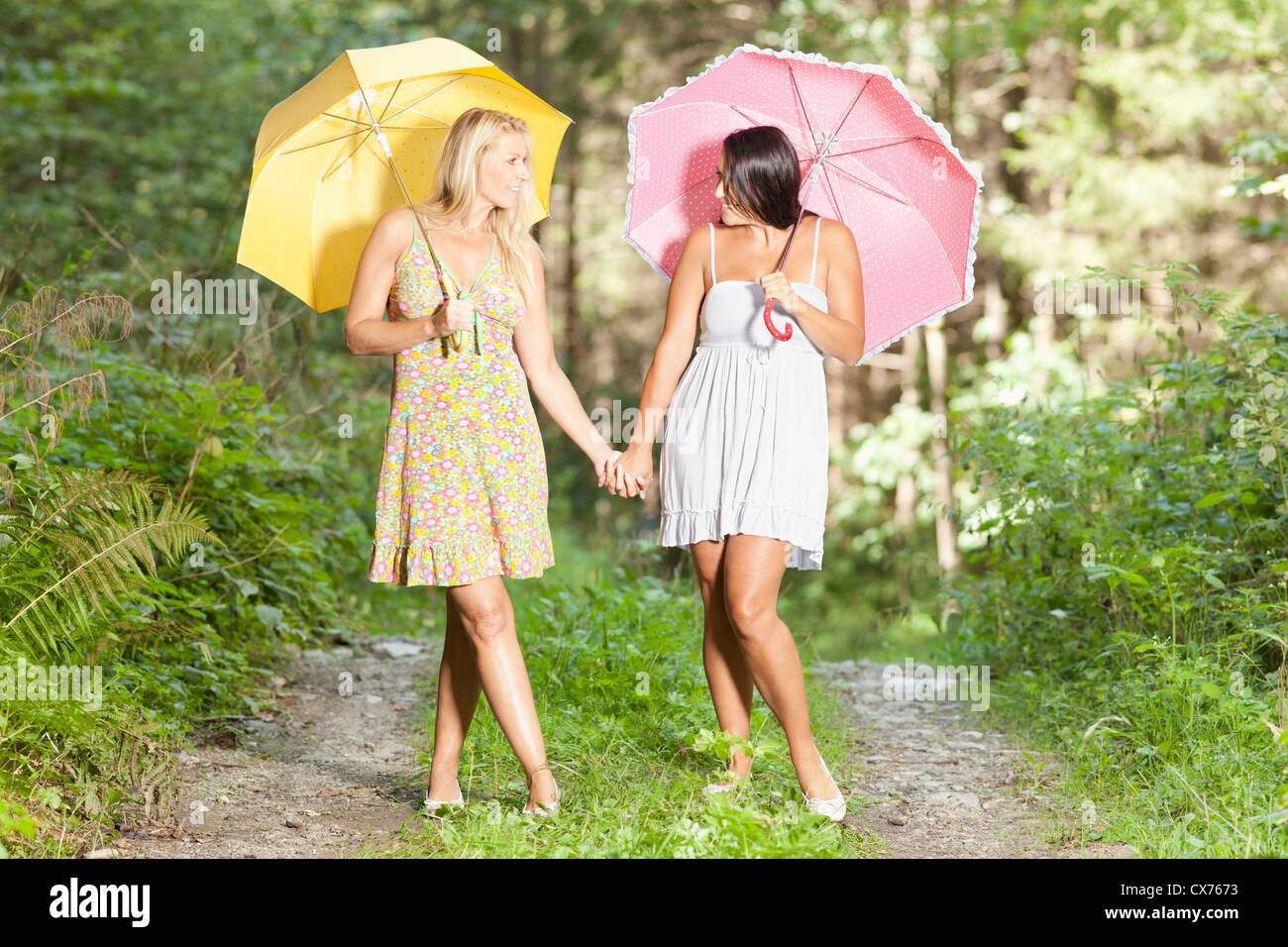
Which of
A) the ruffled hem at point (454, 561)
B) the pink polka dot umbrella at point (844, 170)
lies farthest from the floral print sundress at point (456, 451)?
the pink polka dot umbrella at point (844, 170)

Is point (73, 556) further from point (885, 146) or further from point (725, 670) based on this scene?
point (885, 146)

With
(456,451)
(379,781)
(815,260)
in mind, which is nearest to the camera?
(456,451)

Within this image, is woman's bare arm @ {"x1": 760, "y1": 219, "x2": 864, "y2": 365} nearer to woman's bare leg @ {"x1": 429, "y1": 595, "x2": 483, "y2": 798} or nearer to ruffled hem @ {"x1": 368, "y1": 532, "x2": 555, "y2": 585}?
ruffled hem @ {"x1": 368, "y1": 532, "x2": 555, "y2": 585}

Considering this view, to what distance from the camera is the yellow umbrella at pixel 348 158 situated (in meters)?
3.88

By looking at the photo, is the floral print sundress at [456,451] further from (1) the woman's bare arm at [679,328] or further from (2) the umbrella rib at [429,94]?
(2) the umbrella rib at [429,94]

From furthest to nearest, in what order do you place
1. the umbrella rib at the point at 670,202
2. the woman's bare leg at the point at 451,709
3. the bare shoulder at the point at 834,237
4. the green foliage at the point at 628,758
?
the umbrella rib at the point at 670,202 → the woman's bare leg at the point at 451,709 → the bare shoulder at the point at 834,237 → the green foliage at the point at 628,758

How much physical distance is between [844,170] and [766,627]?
1.64 meters

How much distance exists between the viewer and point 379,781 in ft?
15.3

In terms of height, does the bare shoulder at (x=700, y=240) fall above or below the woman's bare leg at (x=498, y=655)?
above

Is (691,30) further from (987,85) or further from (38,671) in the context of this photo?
(38,671)

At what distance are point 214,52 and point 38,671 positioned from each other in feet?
41.6

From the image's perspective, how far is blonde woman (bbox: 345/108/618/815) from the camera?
3738 millimetres

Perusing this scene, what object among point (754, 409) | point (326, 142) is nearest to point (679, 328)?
point (754, 409)

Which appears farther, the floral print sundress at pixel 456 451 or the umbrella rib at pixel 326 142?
the umbrella rib at pixel 326 142
